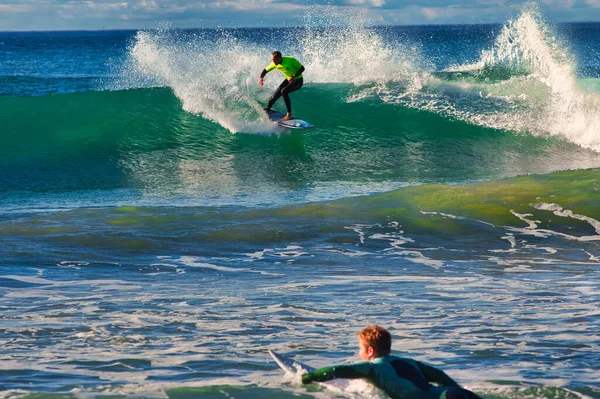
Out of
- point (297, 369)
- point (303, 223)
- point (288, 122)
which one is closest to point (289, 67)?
point (288, 122)

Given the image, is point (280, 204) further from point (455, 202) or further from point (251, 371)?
Answer: point (251, 371)

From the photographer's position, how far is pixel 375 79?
22594 millimetres

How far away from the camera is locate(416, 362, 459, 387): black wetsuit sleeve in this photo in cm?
484

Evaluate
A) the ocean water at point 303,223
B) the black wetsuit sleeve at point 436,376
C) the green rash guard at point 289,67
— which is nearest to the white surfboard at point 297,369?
the ocean water at point 303,223

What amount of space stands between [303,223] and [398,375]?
662 cm

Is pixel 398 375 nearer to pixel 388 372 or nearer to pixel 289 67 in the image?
pixel 388 372

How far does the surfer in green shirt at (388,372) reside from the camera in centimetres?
479

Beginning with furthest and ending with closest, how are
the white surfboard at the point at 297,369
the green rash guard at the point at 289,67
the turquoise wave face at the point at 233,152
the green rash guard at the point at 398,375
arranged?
the green rash guard at the point at 289,67
the turquoise wave face at the point at 233,152
the white surfboard at the point at 297,369
the green rash guard at the point at 398,375

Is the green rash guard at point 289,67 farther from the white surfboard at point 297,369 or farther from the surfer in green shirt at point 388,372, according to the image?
the surfer in green shirt at point 388,372

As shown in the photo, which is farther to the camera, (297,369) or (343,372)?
(297,369)

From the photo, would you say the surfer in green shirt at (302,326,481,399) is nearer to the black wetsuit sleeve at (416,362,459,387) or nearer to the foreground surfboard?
the black wetsuit sleeve at (416,362,459,387)

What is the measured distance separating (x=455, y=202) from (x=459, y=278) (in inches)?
158

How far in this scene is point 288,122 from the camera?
18141mm

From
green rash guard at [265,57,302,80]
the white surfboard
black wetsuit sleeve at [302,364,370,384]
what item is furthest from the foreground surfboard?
black wetsuit sleeve at [302,364,370,384]
